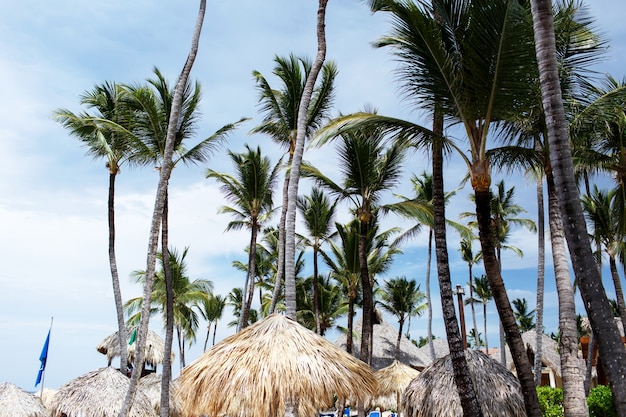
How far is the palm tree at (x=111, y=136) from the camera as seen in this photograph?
592 inches

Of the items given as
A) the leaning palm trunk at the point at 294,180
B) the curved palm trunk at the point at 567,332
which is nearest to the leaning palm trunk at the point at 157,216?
the leaning palm trunk at the point at 294,180

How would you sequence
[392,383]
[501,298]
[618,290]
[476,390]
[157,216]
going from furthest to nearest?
1. [392,383]
2. [618,290]
3. [157,216]
4. [476,390]
5. [501,298]

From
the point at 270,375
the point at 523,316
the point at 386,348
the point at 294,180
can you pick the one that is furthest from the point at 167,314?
the point at 523,316

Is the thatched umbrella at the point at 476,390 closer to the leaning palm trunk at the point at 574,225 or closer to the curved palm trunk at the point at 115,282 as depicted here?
the leaning palm trunk at the point at 574,225

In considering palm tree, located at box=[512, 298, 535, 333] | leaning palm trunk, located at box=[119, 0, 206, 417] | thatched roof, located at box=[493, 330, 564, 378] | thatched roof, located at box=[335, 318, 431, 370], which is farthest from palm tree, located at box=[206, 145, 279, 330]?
palm tree, located at box=[512, 298, 535, 333]

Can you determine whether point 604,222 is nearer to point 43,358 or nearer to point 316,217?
point 316,217

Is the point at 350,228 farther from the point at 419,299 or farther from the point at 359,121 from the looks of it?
the point at 419,299

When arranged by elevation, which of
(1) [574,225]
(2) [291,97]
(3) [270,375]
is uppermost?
(2) [291,97]

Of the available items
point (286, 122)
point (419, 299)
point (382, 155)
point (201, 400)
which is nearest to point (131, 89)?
point (286, 122)

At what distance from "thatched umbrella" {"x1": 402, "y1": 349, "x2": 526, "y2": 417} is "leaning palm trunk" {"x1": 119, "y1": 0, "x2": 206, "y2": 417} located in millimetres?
6242

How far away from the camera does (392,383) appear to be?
20.7 meters

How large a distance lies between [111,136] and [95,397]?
754 centimetres

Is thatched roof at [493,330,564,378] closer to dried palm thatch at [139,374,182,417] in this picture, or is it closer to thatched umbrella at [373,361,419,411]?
thatched umbrella at [373,361,419,411]

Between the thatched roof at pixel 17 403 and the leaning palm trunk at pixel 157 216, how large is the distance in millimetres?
8581
